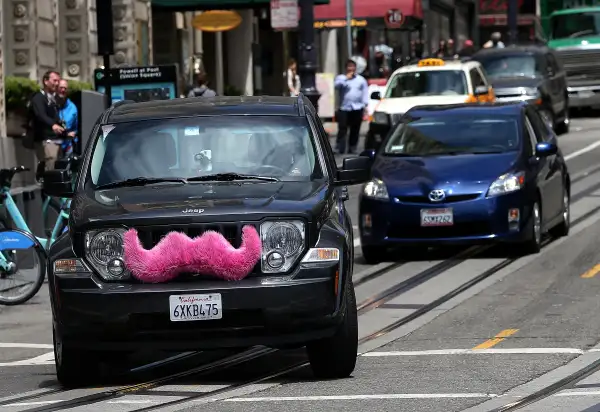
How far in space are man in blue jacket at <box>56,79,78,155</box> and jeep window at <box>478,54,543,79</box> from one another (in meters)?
15.7

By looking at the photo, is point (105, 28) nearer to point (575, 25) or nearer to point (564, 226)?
point (564, 226)

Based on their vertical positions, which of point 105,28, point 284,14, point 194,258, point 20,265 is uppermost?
point 105,28

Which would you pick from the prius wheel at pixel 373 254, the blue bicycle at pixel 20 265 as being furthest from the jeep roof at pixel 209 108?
the prius wheel at pixel 373 254

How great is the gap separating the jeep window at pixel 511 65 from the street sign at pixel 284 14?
9.92 m

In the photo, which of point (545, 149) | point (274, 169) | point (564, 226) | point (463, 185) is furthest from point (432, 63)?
point (274, 169)

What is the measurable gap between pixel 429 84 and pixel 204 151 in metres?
19.4

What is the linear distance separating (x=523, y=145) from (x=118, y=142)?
7.28 meters

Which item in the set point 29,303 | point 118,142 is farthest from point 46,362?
point 29,303

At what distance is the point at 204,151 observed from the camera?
11.2 meters

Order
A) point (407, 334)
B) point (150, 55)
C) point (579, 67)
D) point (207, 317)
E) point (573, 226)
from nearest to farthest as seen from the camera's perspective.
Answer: point (207, 317), point (407, 334), point (573, 226), point (150, 55), point (579, 67)

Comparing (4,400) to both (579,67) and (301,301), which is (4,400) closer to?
(301,301)

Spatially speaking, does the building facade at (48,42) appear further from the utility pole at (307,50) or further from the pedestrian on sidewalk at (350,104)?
the utility pole at (307,50)

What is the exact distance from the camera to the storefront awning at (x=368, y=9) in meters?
45.2

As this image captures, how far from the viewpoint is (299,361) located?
11461mm
